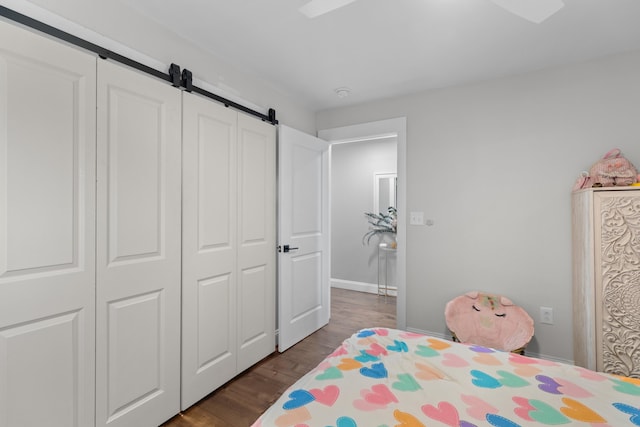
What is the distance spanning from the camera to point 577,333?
7.49ft

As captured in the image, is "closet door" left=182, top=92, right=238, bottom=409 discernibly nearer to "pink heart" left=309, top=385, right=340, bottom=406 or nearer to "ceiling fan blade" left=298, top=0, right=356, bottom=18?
"ceiling fan blade" left=298, top=0, right=356, bottom=18

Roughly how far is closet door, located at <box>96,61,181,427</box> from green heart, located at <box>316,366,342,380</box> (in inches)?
43.0

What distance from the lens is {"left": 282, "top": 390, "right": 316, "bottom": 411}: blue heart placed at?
3.39 ft

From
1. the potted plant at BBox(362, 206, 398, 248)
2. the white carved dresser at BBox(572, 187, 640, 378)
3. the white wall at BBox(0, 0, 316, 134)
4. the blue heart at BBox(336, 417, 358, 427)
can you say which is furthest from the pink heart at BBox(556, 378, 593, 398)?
the potted plant at BBox(362, 206, 398, 248)

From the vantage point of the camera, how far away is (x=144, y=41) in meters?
1.78

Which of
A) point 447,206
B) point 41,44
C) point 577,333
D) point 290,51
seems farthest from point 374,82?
point 577,333

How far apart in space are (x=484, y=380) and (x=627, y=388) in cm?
53

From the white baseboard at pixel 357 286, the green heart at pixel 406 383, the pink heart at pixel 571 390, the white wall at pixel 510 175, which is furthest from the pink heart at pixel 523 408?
the white baseboard at pixel 357 286

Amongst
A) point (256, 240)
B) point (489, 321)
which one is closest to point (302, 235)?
point (256, 240)

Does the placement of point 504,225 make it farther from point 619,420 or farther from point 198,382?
point 198,382

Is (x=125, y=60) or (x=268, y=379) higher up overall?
(x=125, y=60)

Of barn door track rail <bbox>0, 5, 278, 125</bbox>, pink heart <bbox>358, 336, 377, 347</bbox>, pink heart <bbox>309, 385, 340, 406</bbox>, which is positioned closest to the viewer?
pink heart <bbox>309, 385, 340, 406</bbox>

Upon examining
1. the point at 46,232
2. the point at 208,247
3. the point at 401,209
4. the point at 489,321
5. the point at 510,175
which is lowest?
the point at 489,321

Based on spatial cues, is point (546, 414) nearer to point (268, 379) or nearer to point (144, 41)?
point (268, 379)
